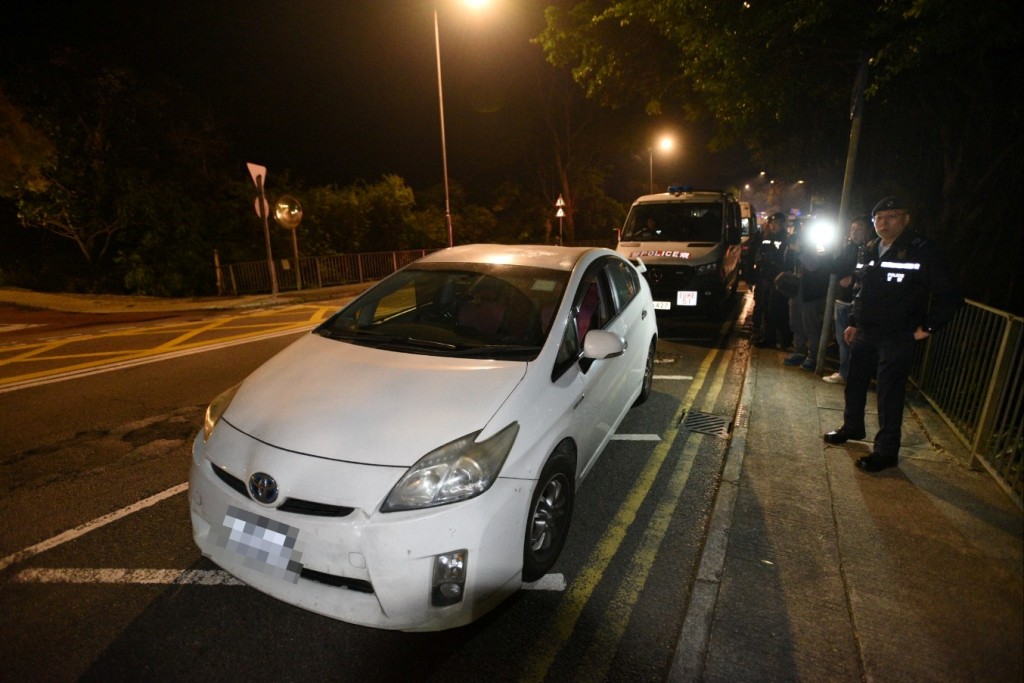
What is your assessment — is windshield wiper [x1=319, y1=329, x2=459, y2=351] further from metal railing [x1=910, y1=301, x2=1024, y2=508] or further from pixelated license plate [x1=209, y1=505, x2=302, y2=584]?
metal railing [x1=910, y1=301, x2=1024, y2=508]

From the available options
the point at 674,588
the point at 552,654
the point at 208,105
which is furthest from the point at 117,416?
the point at 208,105

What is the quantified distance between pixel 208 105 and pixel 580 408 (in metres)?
18.8

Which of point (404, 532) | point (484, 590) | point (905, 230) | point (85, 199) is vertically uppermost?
point (85, 199)

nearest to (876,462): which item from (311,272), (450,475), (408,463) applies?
(450,475)

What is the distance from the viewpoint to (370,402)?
254 cm

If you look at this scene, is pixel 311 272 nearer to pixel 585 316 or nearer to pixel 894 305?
pixel 585 316

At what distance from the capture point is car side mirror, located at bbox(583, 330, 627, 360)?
3.05 m

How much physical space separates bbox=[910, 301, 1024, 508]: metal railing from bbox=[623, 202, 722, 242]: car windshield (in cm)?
408

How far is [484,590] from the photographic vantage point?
222cm

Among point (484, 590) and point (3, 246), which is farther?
point (3, 246)

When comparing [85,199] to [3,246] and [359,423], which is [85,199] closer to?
[3,246]

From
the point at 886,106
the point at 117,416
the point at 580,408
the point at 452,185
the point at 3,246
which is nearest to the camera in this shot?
the point at 580,408

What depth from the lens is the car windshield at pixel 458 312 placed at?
3.11 m

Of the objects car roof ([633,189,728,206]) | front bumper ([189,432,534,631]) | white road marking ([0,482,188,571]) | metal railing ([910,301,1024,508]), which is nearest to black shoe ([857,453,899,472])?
metal railing ([910,301,1024,508])
